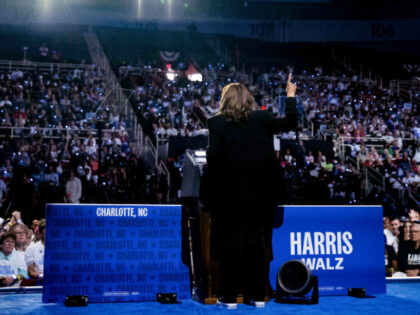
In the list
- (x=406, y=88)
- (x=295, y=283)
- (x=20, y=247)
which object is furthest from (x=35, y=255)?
(x=406, y=88)

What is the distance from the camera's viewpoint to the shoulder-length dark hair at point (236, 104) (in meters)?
3.68

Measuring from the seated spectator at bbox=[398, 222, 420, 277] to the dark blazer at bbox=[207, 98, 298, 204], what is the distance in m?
3.63

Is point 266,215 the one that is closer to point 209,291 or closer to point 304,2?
point 209,291

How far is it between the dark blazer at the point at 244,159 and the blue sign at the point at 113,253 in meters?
1.02

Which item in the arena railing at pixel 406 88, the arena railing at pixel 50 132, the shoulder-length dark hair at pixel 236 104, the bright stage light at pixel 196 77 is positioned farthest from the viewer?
the arena railing at pixel 406 88

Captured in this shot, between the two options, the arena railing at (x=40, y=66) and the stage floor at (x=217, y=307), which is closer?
the stage floor at (x=217, y=307)

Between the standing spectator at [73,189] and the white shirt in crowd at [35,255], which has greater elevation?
the standing spectator at [73,189]

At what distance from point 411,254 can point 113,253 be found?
4077 millimetres

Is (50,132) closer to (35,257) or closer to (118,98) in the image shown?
(118,98)

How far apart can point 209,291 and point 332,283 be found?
1140mm

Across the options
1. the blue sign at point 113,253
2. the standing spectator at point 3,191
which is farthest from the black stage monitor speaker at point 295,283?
the standing spectator at point 3,191

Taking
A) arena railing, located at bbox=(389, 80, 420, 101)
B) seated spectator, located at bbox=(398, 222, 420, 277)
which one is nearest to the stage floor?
seated spectator, located at bbox=(398, 222, 420, 277)

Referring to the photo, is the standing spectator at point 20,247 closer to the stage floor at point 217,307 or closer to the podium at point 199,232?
the stage floor at point 217,307

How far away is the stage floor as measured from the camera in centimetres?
380
